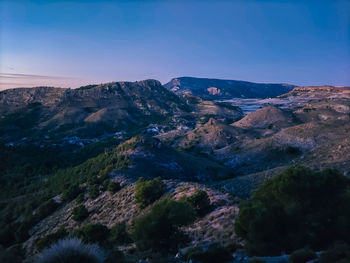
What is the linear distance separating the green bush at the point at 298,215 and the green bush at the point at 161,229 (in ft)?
9.10

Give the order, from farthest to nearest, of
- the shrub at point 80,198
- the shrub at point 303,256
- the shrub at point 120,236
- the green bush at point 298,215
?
the shrub at point 80,198
the shrub at point 120,236
the green bush at point 298,215
the shrub at point 303,256

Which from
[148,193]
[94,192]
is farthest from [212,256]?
[94,192]

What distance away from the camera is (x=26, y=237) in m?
27.3

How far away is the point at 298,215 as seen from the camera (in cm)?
1165

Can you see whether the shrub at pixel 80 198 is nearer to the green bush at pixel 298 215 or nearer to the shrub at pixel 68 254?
the green bush at pixel 298 215

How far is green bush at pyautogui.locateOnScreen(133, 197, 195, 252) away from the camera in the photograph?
1240cm

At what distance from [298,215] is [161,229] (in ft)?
19.8

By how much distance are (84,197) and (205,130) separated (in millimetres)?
47632

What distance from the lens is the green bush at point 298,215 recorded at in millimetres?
10945

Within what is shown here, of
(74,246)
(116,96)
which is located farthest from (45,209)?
(116,96)

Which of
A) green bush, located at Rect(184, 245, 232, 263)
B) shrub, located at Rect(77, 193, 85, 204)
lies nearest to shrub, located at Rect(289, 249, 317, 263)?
green bush, located at Rect(184, 245, 232, 263)

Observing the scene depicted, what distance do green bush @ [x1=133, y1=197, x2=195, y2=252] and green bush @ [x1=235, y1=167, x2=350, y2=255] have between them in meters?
2.77

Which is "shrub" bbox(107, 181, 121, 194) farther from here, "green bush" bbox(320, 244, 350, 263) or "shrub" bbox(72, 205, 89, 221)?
"green bush" bbox(320, 244, 350, 263)

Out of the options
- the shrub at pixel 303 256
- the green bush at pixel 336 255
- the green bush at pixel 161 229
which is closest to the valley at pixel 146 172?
the green bush at pixel 161 229
